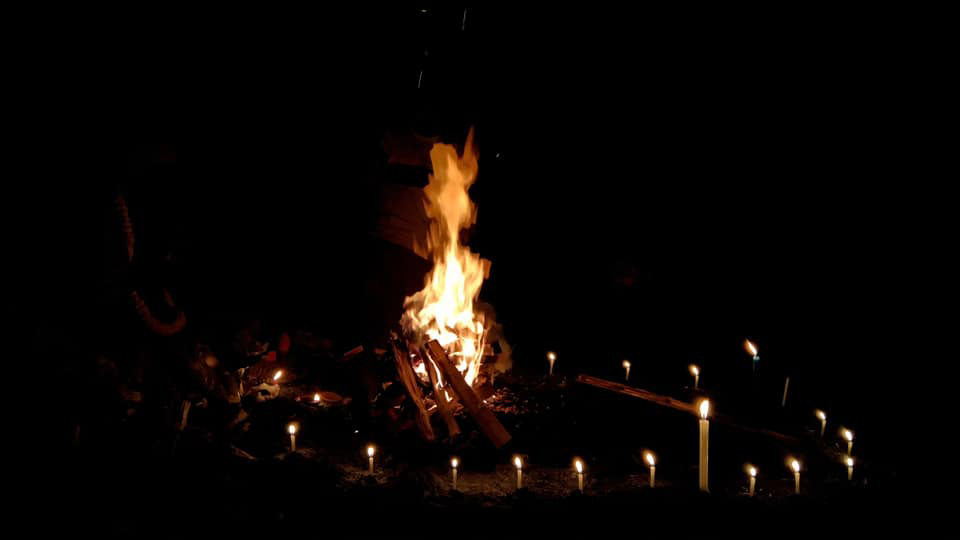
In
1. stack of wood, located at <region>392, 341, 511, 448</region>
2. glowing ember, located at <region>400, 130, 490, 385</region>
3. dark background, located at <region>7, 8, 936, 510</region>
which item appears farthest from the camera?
dark background, located at <region>7, 8, 936, 510</region>

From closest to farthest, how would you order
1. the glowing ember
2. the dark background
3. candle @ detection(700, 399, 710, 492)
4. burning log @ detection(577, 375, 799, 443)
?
candle @ detection(700, 399, 710, 492) → burning log @ detection(577, 375, 799, 443) → the glowing ember → the dark background

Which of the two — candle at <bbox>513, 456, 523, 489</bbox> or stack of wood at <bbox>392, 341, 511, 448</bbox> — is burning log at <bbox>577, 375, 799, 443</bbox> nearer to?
stack of wood at <bbox>392, 341, 511, 448</bbox>

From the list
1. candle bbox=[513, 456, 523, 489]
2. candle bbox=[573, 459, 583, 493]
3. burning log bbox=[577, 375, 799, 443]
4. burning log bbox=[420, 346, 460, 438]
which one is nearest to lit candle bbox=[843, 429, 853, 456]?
burning log bbox=[577, 375, 799, 443]

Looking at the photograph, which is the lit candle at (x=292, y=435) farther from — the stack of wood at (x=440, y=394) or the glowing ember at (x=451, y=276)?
the glowing ember at (x=451, y=276)

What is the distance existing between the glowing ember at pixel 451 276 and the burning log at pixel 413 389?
0.36 m

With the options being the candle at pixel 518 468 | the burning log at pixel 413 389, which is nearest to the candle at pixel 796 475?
the candle at pixel 518 468

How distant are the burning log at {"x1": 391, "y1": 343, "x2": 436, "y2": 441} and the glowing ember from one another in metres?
0.36

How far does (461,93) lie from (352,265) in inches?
78.6

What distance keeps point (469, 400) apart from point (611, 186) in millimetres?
3178

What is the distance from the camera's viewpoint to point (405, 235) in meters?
6.24

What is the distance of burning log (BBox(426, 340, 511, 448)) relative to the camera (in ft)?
13.9

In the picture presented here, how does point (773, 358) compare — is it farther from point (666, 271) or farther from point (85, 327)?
point (85, 327)

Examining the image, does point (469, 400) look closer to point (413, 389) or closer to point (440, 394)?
point (440, 394)

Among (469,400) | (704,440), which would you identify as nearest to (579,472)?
(704,440)
